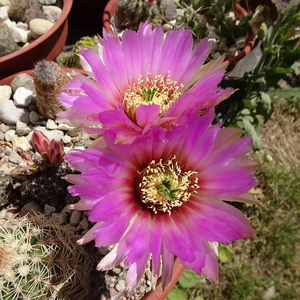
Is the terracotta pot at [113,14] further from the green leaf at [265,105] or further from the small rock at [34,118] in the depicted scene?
the small rock at [34,118]

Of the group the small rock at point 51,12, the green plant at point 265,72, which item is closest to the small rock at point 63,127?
the green plant at point 265,72

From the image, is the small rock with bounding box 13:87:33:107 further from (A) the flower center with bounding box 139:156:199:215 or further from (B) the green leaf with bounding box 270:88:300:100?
(B) the green leaf with bounding box 270:88:300:100

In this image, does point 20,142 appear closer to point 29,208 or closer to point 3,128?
point 3,128

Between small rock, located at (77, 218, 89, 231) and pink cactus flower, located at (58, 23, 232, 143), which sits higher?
pink cactus flower, located at (58, 23, 232, 143)

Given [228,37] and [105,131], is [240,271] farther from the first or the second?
[105,131]

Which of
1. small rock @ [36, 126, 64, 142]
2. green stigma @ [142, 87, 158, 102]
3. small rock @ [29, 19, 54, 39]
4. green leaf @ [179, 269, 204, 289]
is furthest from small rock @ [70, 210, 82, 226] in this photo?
small rock @ [29, 19, 54, 39]

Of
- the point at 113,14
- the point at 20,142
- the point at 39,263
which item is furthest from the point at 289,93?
the point at 39,263
